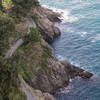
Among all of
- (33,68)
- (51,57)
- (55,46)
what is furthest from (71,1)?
(33,68)

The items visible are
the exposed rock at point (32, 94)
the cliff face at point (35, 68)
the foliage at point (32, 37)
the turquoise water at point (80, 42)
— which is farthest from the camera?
the turquoise water at point (80, 42)

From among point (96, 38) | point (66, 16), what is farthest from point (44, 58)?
point (66, 16)

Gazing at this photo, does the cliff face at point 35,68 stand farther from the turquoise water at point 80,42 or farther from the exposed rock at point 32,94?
the turquoise water at point 80,42

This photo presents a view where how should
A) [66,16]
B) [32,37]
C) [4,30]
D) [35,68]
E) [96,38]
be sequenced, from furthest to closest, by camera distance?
[66,16], [96,38], [32,37], [35,68], [4,30]

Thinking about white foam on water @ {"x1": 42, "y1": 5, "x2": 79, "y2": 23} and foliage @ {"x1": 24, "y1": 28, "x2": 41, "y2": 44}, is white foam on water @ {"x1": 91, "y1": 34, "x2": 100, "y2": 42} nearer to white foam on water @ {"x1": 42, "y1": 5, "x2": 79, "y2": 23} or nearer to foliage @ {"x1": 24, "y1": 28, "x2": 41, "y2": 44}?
white foam on water @ {"x1": 42, "y1": 5, "x2": 79, "y2": 23}

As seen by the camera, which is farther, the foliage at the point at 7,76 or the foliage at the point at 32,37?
the foliage at the point at 32,37

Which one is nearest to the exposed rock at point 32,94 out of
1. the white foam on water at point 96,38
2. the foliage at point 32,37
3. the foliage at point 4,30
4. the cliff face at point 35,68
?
the cliff face at point 35,68

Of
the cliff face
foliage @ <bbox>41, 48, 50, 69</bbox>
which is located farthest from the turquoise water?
foliage @ <bbox>41, 48, 50, 69</bbox>

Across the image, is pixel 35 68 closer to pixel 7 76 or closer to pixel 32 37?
pixel 32 37
